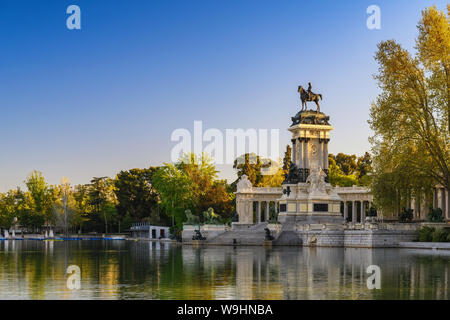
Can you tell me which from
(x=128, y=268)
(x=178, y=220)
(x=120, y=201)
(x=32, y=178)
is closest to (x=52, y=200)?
(x=32, y=178)

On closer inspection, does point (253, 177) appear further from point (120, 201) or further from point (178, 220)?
point (120, 201)

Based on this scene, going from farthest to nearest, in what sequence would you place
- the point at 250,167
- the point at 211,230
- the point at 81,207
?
the point at 81,207 < the point at 250,167 < the point at 211,230

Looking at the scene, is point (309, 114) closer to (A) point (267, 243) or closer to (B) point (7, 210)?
(A) point (267, 243)

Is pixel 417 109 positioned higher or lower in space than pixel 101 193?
higher

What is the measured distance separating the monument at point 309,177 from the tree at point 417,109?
15490 mm

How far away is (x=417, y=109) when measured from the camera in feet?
158

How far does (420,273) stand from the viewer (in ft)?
81.1

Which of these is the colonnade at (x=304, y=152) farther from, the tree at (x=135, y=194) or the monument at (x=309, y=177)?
the tree at (x=135, y=194)

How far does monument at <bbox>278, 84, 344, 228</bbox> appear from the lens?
6531 centimetres

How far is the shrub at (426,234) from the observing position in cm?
4717

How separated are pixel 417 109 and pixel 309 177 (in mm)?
20467

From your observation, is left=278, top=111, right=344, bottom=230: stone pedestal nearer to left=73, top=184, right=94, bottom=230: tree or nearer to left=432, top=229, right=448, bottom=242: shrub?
left=432, top=229, right=448, bottom=242: shrub

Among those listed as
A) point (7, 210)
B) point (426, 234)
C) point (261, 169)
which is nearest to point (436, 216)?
point (426, 234)

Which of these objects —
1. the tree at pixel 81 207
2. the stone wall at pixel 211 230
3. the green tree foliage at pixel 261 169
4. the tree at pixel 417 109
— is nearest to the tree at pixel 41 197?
the tree at pixel 81 207
